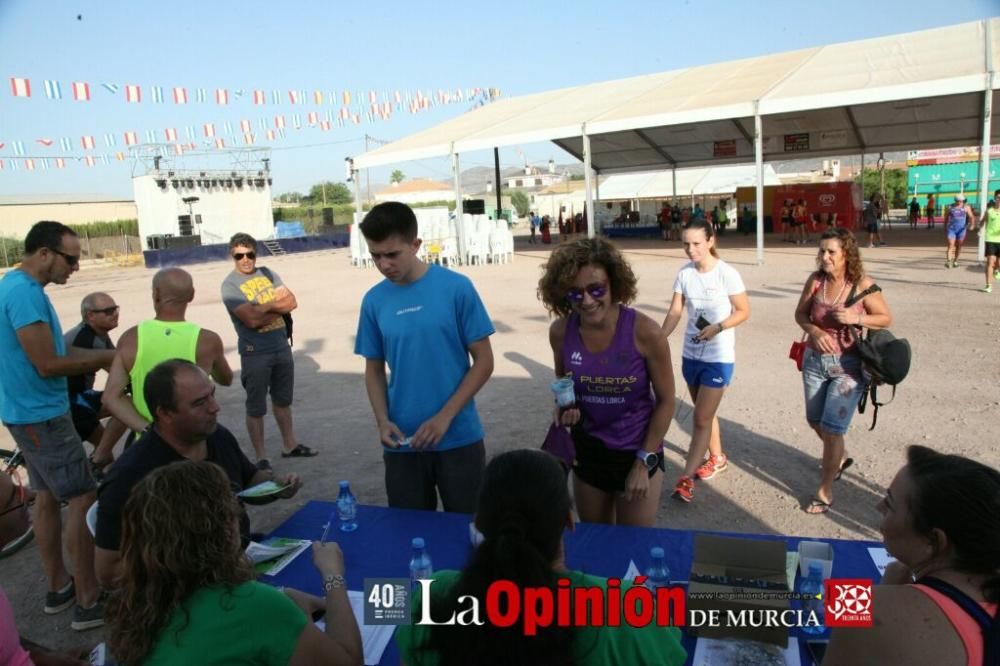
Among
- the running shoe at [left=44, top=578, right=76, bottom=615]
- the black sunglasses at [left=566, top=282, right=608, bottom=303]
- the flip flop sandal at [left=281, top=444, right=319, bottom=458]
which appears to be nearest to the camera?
the black sunglasses at [left=566, top=282, right=608, bottom=303]

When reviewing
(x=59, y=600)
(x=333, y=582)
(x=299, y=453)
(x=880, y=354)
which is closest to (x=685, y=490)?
(x=880, y=354)

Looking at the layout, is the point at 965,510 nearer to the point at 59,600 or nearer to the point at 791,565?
the point at 791,565

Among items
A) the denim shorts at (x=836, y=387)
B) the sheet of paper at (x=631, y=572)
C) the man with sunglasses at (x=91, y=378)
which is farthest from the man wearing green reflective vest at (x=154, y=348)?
the denim shorts at (x=836, y=387)

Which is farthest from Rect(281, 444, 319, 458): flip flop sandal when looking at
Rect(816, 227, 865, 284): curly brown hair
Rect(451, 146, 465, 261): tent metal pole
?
Rect(451, 146, 465, 261): tent metal pole

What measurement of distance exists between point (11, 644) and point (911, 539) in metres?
2.34

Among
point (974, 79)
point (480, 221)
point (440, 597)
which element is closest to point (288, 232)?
point (480, 221)

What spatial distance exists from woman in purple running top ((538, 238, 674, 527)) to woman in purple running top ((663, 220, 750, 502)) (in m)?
1.45

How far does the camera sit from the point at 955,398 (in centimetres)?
585

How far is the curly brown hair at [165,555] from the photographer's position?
5.32ft

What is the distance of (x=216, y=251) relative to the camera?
30359mm

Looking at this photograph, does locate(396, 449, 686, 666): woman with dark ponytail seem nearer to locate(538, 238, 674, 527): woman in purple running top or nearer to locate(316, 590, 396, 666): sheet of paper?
locate(316, 590, 396, 666): sheet of paper

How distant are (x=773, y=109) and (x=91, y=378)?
51.0 feet

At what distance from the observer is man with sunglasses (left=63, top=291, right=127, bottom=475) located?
4.33m

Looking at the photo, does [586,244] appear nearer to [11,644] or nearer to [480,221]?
[11,644]
